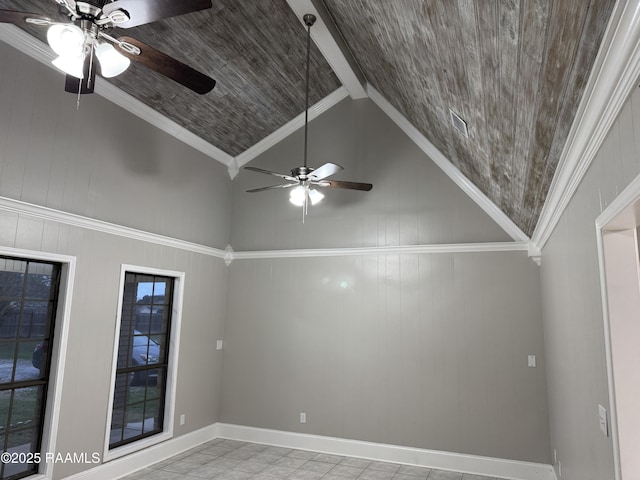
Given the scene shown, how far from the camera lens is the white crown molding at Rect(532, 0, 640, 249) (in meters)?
1.20

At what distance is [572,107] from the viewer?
1836mm

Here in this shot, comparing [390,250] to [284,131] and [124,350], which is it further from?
[124,350]

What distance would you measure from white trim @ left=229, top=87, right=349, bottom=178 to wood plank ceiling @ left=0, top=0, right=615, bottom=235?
0.11m

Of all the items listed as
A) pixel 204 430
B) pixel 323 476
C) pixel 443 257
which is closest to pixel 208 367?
pixel 204 430

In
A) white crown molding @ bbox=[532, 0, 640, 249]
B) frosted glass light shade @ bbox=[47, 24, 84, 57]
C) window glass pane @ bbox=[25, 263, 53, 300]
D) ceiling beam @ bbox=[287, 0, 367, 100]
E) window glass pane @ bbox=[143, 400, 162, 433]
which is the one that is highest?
ceiling beam @ bbox=[287, 0, 367, 100]

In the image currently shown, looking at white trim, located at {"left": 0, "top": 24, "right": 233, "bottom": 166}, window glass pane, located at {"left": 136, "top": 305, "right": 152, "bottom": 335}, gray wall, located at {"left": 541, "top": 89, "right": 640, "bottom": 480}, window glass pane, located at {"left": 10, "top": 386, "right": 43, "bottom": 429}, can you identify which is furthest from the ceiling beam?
window glass pane, located at {"left": 10, "top": 386, "right": 43, "bottom": 429}

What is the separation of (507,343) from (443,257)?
1228 mm

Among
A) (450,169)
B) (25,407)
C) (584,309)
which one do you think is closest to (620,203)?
(584,309)

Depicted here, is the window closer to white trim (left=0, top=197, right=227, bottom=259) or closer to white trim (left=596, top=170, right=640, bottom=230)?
white trim (left=0, top=197, right=227, bottom=259)

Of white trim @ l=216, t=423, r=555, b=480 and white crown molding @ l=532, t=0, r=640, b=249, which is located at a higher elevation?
white crown molding @ l=532, t=0, r=640, b=249

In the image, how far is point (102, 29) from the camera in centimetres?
224

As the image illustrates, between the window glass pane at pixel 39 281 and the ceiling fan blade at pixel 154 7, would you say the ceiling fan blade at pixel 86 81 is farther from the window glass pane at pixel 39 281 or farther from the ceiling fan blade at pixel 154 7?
the window glass pane at pixel 39 281

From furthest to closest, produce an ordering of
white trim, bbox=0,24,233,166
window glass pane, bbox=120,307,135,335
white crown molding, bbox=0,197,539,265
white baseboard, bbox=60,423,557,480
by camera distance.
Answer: window glass pane, bbox=120,307,135,335
white baseboard, bbox=60,423,557,480
white crown molding, bbox=0,197,539,265
white trim, bbox=0,24,233,166

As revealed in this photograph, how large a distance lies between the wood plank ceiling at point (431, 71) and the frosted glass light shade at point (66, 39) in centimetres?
183
